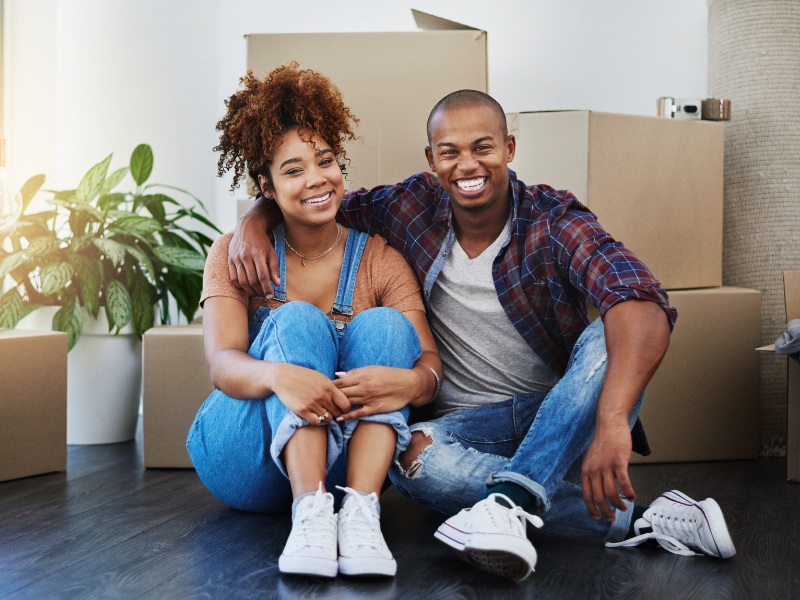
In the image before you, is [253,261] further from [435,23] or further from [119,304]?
[435,23]

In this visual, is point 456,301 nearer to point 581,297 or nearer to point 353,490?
point 581,297

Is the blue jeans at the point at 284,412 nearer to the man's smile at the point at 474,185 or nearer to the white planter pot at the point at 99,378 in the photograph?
the man's smile at the point at 474,185

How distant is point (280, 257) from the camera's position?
125 cm

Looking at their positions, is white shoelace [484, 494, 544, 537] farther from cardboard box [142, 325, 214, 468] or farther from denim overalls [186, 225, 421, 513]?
cardboard box [142, 325, 214, 468]

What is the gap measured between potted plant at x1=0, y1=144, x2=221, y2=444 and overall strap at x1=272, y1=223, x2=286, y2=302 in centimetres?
64

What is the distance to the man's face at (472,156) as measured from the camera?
47.3 inches

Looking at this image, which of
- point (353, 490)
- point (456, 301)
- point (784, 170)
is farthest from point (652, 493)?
point (784, 170)

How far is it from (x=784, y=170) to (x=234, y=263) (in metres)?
1.43

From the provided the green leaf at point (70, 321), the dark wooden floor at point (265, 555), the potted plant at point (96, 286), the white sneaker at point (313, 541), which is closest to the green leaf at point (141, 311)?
the potted plant at point (96, 286)


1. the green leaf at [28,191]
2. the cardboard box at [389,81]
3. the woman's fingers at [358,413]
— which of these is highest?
the cardboard box at [389,81]

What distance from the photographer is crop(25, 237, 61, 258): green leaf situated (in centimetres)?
175

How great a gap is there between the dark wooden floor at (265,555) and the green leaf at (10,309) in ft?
1.42

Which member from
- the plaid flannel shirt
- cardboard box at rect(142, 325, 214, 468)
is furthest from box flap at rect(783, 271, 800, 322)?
cardboard box at rect(142, 325, 214, 468)

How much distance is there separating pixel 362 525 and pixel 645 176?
107cm
